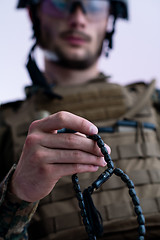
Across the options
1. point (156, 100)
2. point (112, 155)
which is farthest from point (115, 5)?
point (112, 155)

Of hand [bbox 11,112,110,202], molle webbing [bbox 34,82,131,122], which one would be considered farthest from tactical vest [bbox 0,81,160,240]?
hand [bbox 11,112,110,202]

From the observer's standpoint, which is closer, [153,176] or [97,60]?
[153,176]

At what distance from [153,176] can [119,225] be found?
23 centimetres

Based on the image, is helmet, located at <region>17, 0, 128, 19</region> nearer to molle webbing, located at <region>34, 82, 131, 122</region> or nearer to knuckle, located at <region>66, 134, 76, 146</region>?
molle webbing, located at <region>34, 82, 131, 122</region>

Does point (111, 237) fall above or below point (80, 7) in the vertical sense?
below

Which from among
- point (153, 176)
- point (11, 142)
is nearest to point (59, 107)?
point (11, 142)

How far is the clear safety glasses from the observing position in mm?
Result: 1462

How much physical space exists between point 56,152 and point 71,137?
49 millimetres

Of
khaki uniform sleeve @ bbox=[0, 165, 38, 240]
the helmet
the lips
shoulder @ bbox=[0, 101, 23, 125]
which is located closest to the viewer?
khaki uniform sleeve @ bbox=[0, 165, 38, 240]

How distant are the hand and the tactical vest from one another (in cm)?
36

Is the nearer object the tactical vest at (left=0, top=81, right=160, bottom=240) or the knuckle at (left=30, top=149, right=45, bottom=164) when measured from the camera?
the knuckle at (left=30, top=149, right=45, bottom=164)

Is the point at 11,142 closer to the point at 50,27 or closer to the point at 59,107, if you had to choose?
the point at 59,107

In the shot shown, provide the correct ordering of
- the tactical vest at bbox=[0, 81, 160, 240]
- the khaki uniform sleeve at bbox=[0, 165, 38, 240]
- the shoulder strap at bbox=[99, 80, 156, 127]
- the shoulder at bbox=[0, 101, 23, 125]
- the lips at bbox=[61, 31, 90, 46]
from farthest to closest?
the lips at bbox=[61, 31, 90, 46], the shoulder at bbox=[0, 101, 23, 125], the shoulder strap at bbox=[99, 80, 156, 127], the tactical vest at bbox=[0, 81, 160, 240], the khaki uniform sleeve at bbox=[0, 165, 38, 240]

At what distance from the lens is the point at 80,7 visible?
1.47 meters
